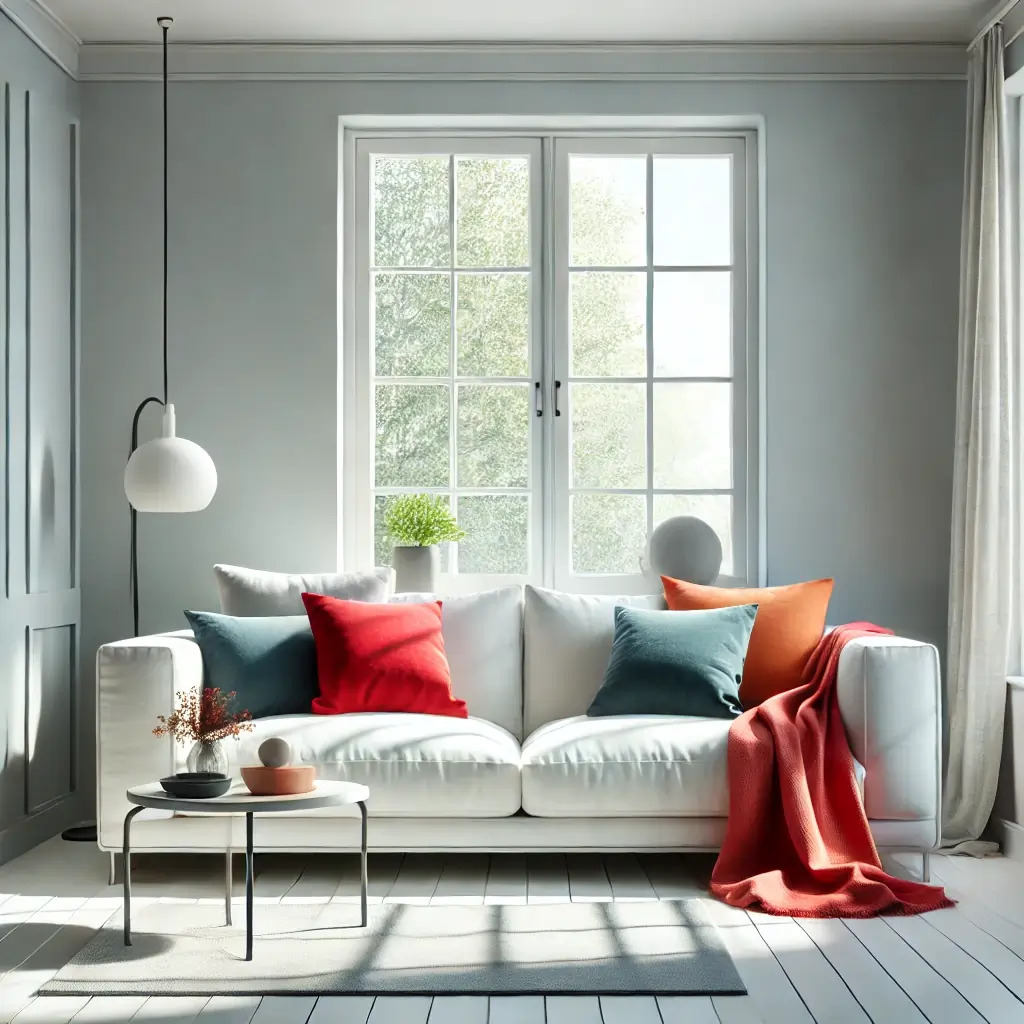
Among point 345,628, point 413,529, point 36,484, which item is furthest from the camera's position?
point 413,529

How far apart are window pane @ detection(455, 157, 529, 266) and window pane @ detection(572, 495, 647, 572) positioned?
0.99 m

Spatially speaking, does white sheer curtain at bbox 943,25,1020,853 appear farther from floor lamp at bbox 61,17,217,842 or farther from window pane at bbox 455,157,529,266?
floor lamp at bbox 61,17,217,842

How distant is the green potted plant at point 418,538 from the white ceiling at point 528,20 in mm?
1750

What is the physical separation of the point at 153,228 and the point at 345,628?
6.03 ft

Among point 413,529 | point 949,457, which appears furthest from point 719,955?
point 949,457

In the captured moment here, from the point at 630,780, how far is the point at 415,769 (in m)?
0.62

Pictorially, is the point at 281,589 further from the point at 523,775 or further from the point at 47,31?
the point at 47,31

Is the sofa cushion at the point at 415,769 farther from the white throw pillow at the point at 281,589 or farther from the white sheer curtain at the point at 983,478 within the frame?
the white sheer curtain at the point at 983,478

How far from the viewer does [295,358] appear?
179 inches

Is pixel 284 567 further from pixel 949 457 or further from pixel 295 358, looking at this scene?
pixel 949 457

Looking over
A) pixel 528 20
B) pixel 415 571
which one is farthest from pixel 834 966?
pixel 528 20

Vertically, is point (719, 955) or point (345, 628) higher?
point (345, 628)

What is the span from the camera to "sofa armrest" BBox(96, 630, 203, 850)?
11.3 ft

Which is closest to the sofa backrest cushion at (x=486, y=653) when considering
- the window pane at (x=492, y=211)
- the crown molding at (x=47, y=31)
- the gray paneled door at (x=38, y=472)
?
the gray paneled door at (x=38, y=472)
